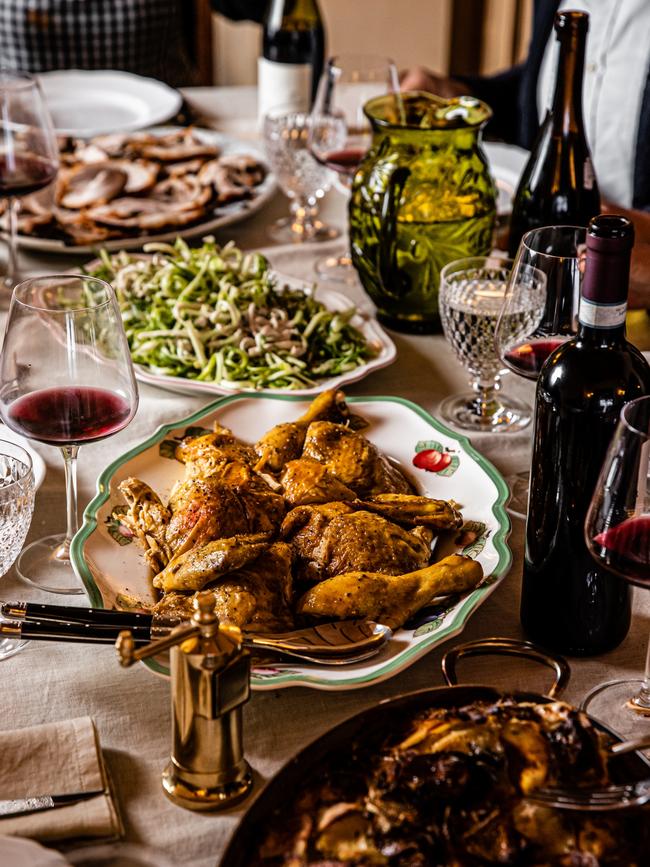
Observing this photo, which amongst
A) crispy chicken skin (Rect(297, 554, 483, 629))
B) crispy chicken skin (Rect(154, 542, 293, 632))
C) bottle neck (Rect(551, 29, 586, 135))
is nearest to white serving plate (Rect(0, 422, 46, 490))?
crispy chicken skin (Rect(154, 542, 293, 632))

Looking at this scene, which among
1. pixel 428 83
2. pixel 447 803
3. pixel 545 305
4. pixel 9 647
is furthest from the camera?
pixel 428 83

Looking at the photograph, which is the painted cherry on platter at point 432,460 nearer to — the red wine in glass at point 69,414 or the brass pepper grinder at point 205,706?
the red wine in glass at point 69,414

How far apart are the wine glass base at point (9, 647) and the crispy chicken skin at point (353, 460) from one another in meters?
0.42

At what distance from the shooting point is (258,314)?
1793mm

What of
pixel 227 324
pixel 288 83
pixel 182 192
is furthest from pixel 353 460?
pixel 288 83

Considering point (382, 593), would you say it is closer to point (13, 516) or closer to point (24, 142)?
point (13, 516)

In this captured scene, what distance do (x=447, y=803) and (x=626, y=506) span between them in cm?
31

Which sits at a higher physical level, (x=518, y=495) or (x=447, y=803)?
(x=447, y=803)

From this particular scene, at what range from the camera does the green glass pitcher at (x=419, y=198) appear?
1.73m

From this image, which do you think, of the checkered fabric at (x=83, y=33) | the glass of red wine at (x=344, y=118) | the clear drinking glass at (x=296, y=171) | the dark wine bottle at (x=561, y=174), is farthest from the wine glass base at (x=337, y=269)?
the checkered fabric at (x=83, y=33)

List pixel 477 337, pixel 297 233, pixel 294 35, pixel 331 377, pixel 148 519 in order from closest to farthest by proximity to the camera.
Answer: pixel 148 519
pixel 477 337
pixel 331 377
pixel 297 233
pixel 294 35

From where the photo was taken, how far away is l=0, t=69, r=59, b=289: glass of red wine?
6.12ft

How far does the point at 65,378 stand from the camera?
4.03ft

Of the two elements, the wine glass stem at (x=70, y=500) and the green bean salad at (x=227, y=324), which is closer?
the wine glass stem at (x=70, y=500)
